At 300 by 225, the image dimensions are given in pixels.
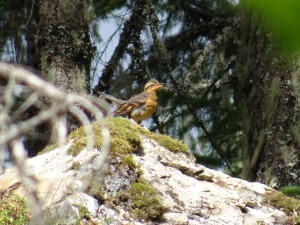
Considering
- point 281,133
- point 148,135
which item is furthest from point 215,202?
point 281,133

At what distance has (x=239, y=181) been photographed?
5.87 metres

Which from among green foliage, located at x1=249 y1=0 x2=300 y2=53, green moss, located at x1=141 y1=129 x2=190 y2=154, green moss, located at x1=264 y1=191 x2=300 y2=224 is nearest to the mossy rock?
green moss, located at x1=141 y1=129 x2=190 y2=154

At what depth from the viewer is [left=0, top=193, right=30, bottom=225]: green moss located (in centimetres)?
486

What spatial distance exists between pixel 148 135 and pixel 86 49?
188cm

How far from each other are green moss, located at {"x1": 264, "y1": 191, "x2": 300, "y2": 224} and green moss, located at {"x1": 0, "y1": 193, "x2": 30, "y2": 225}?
5.21ft

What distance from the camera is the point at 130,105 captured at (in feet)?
25.4

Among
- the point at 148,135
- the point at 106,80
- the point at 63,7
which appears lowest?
the point at 148,135

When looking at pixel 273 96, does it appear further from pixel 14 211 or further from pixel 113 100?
pixel 14 211

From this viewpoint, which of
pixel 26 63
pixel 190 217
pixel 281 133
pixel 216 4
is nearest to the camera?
pixel 190 217

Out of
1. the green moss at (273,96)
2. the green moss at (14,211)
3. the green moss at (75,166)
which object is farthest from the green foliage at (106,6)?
the green moss at (14,211)

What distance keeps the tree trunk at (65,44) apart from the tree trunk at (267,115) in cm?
138

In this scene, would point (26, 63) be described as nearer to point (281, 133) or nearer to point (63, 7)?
point (63, 7)

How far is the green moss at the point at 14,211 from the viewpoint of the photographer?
15.9ft

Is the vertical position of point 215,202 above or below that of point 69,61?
below
